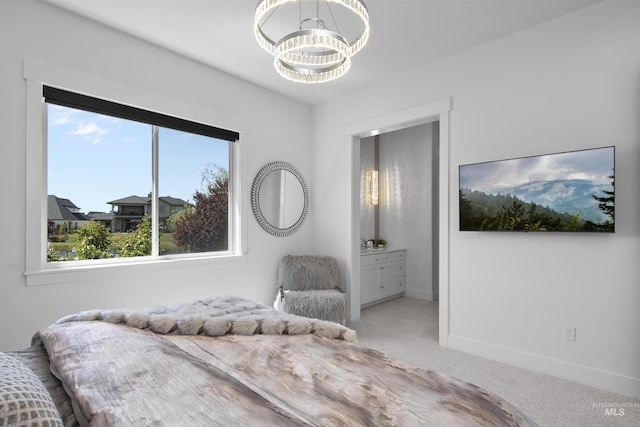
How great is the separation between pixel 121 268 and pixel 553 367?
11.5 ft

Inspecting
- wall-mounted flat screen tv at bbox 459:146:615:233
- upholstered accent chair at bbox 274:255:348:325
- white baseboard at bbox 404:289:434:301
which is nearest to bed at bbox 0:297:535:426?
upholstered accent chair at bbox 274:255:348:325

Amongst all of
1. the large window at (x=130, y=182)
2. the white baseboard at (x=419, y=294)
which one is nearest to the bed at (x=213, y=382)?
the large window at (x=130, y=182)

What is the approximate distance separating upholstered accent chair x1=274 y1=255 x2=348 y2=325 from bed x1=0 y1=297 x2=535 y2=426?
1816mm

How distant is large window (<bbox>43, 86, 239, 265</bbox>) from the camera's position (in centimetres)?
249

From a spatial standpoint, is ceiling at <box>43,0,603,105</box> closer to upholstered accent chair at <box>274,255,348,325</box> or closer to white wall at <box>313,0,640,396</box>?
white wall at <box>313,0,640,396</box>

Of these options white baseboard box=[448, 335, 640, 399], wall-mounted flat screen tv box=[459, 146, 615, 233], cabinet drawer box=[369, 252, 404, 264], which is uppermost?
wall-mounted flat screen tv box=[459, 146, 615, 233]

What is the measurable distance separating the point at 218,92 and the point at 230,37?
72cm

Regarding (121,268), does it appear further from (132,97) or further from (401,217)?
(401,217)

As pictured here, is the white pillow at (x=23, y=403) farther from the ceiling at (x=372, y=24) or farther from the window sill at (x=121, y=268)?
the ceiling at (x=372, y=24)

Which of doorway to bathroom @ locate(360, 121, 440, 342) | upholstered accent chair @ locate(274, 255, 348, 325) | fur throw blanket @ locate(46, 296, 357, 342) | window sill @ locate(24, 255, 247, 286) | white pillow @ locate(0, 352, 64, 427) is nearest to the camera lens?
white pillow @ locate(0, 352, 64, 427)

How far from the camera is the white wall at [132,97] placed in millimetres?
2176

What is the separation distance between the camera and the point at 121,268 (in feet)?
8.66

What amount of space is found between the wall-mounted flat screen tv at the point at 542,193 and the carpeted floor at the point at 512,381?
1131mm

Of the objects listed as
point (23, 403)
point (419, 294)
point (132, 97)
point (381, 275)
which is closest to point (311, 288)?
point (381, 275)
